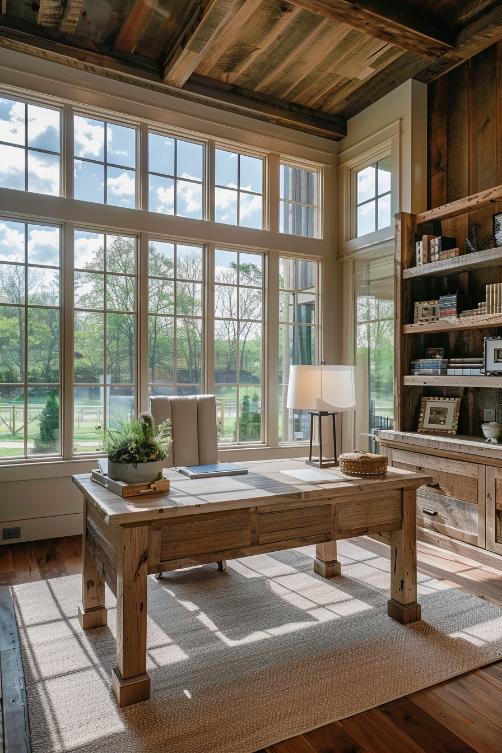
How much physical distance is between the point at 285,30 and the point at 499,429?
3.06 meters

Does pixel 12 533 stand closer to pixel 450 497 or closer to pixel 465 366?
pixel 450 497

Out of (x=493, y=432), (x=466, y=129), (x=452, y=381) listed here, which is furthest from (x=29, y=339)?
A: (x=466, y=129)

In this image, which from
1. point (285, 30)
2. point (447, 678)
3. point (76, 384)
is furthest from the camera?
point (76, 384)

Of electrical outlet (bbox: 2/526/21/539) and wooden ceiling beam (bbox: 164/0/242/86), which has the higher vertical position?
wooden ceiling beam (bbox: 164/0/242/86)

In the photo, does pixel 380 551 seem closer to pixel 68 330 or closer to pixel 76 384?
pixel 76 384

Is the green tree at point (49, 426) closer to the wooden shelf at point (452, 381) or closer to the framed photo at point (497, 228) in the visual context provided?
the wooden shelf at point (452, 381)

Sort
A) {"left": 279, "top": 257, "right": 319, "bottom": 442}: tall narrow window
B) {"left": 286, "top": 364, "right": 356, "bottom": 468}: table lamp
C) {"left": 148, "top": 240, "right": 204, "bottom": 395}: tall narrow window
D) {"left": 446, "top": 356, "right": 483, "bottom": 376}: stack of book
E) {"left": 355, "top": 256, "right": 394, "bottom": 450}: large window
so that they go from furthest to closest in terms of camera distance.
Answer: {"left": 279, "top": 257, "right": 319, "bottom": 442}: tall narrow window < {"left": 355, "top": 256, "right": 394, "bottom": 450}: large window < {"left": 148, "top": 240, "right": 204, "bottom": 395}: tall narrow window < {"left": 446, "top": 356, "right": 483, "bottom": 376}: stack of book < {"left": 286, "top": 364, "right": 356, "bottom": 468}: table lamp

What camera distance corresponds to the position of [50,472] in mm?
3643

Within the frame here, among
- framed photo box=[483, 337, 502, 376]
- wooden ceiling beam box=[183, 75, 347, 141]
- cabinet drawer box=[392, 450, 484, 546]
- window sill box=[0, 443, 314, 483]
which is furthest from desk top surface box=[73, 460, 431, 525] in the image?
wooden ceiling beam box=[183, 75, 347, 141]

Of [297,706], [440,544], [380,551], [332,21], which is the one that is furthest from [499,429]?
[332,21]

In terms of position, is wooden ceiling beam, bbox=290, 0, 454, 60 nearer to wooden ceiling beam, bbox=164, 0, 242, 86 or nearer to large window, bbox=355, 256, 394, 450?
wooden ceiling beam, bbox=164, 0, 242, 86

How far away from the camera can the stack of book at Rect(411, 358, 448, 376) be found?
12.0ft

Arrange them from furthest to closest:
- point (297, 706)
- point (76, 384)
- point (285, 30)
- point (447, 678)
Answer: point (76, 384), point (285, 30), point (447, 678), point (297, 706)

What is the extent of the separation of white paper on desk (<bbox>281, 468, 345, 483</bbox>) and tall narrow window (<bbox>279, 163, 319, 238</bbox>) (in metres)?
2.72
